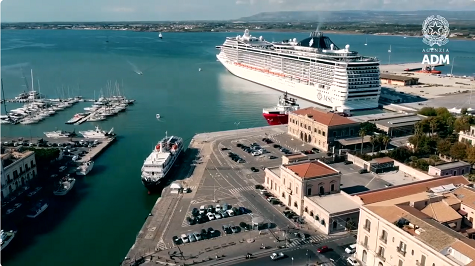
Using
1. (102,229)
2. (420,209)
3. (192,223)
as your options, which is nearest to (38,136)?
(102,229)

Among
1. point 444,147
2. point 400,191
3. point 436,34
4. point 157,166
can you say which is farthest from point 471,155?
point 436,34

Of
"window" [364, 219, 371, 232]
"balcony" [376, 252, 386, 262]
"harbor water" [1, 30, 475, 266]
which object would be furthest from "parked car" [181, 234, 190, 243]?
"balcony" [376, 252, 386, 262]

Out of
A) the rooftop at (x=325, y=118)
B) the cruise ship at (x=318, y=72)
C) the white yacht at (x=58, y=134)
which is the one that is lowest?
the white yacht at (x=58, y=134)

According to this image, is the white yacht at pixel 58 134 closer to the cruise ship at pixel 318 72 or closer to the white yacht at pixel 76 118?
the white yacht at pixel 76 118

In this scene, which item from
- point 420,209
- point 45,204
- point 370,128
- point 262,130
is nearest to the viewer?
point 420,209

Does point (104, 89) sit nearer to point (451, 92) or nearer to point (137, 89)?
point (137, 89)

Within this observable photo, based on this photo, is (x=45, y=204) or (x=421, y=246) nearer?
(x=421, y=246)

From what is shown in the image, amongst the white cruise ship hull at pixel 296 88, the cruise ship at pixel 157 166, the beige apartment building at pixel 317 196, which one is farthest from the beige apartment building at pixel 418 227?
the white cruise ship hull at pixel 296 88

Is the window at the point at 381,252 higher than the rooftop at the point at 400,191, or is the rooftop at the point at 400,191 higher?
the rooftop at the point at 400,191
